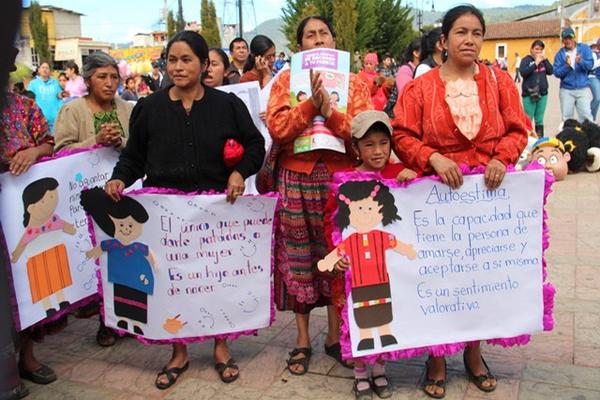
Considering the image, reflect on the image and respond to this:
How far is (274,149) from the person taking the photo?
11.1 feet

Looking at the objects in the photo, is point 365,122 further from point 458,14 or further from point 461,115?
point 458,14

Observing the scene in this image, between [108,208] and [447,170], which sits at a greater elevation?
[447,170]

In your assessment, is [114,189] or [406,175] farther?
[114,189]

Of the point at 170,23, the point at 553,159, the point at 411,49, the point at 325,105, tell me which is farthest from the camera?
the point at 170,23

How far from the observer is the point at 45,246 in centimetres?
345

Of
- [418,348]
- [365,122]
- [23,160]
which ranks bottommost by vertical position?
[418,348]

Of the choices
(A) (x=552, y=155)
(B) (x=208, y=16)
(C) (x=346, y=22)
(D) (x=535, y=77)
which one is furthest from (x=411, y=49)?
(B) (x=208, y=16)

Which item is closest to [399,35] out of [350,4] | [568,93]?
[350,4]

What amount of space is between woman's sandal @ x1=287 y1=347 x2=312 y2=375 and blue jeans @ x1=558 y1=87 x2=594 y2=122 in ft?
27.8

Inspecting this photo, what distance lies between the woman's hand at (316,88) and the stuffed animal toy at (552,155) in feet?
19.3

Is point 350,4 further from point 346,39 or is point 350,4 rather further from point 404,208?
point 404,208

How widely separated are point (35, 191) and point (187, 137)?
0.91m

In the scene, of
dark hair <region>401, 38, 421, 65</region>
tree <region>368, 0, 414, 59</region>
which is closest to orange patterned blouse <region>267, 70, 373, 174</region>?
dark hair <region>401, 38, 421, 65</region>

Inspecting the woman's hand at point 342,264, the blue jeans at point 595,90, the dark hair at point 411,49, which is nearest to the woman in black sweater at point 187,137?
the woman's hand at point 342,264
